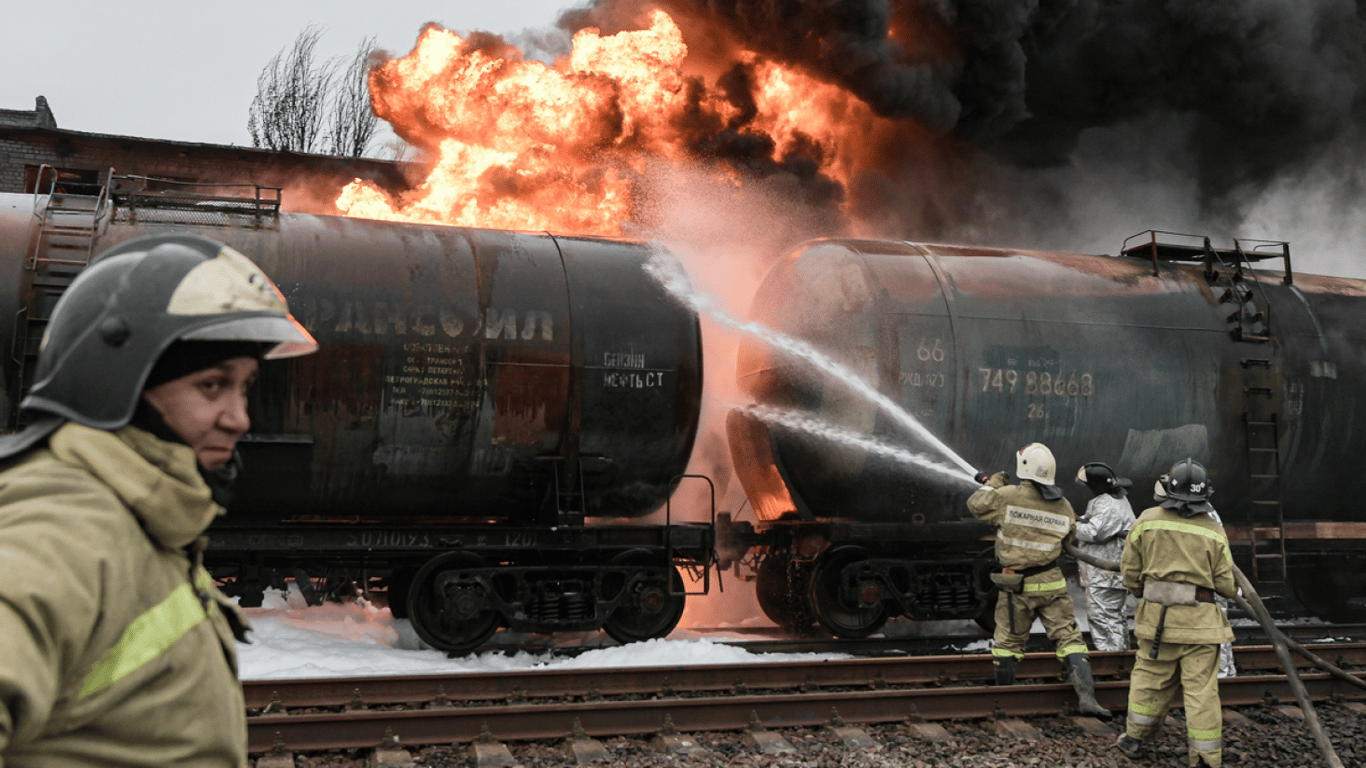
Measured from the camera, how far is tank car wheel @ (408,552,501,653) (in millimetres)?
8172

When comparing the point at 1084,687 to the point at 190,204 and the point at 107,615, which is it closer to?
the point at 107,615

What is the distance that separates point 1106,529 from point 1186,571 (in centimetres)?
265

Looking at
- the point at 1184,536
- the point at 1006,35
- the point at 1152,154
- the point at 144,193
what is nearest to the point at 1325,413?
the point at 1184,536

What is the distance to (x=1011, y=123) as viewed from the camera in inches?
739

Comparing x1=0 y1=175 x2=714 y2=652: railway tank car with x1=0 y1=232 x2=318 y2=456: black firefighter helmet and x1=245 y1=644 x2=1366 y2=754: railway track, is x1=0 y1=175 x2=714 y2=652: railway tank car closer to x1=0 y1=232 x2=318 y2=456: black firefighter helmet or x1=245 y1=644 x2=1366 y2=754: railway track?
x1=245 y1=644 x2=1366 y2=754: railway track

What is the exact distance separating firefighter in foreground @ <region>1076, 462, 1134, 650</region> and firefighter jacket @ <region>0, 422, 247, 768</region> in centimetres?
845

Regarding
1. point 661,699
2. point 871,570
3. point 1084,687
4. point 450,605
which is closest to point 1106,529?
point 1084,687

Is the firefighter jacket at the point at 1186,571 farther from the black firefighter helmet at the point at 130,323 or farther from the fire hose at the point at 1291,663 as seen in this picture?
the black firefighter helmet at the point at 130,323

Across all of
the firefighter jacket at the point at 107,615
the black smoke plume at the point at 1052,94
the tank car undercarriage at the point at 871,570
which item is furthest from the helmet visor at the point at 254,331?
the black smoke plume at the point at 1052,94

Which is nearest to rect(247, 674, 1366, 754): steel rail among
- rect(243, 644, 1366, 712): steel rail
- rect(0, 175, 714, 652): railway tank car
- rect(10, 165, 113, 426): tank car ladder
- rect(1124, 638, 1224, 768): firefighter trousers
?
rect(243, 644, 1366, 712): steel rail

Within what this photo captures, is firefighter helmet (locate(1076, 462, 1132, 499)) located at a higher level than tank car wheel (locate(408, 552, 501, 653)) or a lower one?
higher

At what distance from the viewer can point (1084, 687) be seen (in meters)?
7.12

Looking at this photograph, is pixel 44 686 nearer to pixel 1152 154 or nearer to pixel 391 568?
pixel 391 568

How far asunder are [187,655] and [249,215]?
7.56 m
